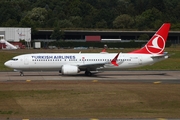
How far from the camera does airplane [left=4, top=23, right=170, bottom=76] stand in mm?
52344

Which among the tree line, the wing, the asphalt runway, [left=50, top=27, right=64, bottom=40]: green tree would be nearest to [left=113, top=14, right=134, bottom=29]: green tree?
the tree line

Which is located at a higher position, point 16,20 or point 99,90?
point 16,20

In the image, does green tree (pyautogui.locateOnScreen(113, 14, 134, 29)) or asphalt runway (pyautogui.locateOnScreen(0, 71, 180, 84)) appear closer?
asphalt runway (pyautogui.locateOnScreen(0, 71, 180, 84))

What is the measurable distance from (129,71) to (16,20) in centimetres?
11920

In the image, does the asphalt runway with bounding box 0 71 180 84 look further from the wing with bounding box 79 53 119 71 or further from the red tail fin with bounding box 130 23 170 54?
the red tail fin with bounding box 130 23 170 54

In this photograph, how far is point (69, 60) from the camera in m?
53.1

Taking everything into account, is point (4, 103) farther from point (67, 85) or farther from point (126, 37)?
point (126, 37)

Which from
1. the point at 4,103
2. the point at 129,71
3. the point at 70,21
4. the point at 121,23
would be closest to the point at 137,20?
the point at 121,23

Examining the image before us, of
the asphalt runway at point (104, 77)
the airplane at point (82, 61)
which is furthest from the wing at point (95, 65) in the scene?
the asphalt runway at point (104, 77)

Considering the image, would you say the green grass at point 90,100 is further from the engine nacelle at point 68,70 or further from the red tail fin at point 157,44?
the red tail fin at point 157,44

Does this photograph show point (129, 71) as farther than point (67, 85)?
Yes

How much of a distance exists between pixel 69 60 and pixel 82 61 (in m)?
1.47

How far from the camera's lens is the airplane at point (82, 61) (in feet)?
172

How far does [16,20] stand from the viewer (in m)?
174
